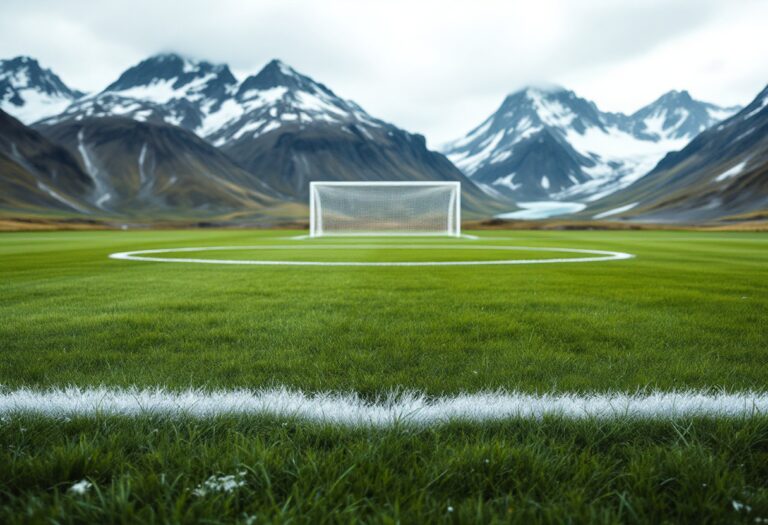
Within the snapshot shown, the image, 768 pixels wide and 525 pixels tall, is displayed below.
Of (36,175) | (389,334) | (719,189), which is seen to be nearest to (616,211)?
(719,189)

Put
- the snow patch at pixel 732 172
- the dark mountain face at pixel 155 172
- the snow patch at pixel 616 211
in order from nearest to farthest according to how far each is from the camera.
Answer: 1. the snow patch at pixel 732 172
2. the dark mountain face at pixel 155 172
3. the snow patch at pixel 616 211

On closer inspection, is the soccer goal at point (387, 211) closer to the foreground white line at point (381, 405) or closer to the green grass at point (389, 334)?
the green grass at point (389, 334)

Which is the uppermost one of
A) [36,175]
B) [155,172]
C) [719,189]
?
[155,172]

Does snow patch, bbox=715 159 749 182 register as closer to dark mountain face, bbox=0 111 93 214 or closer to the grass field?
dark mountain face, bbox=0 111 93 214

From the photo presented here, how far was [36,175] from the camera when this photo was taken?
147 m

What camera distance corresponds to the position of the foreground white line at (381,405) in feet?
7.53

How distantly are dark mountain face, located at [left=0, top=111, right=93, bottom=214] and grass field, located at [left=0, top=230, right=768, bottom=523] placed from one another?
466 ft

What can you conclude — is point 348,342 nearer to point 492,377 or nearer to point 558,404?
point 492,377

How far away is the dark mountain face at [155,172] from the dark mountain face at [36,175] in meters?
5.60

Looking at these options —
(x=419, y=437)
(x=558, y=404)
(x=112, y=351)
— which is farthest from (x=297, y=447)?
(x=112, y=351)

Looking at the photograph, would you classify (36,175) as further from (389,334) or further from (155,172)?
(389,334)

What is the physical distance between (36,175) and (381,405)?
174m

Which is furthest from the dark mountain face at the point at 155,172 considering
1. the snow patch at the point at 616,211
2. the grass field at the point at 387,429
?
the grass field at the point at 387,429

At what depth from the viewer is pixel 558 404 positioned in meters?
2.44
